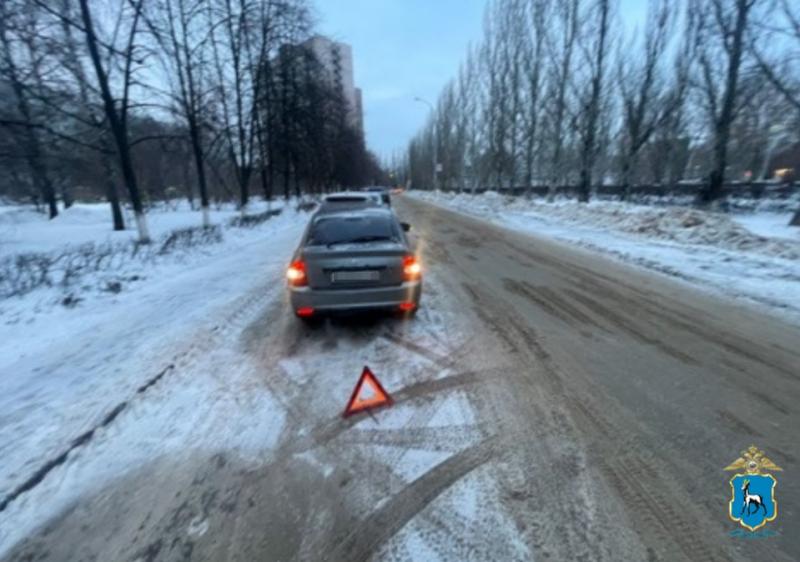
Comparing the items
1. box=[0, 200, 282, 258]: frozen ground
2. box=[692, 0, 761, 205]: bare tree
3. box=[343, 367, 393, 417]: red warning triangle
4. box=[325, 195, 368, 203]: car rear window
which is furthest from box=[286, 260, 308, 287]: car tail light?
box=[692, 0, 761, 205]: bare tree

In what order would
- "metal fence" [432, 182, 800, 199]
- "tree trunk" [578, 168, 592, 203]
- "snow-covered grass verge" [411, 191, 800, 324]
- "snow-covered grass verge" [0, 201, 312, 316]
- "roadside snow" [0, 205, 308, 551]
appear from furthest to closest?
1. "tree trunk" [578, 168, 592, 203]
2. "metal fence" [432, 182, 800, 199]
3. "snow-covered grass verge" [411, 191, 800, 324]
4. "snow-covered grass verge" [0, 201, 312, 316]
5. "roadside snow" [0, 205, 308, 551]

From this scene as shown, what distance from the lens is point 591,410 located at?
382 centimetres

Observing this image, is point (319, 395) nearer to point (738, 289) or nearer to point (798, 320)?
point (798, 320)

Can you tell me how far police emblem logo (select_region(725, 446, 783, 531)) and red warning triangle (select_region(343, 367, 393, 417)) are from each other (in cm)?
251

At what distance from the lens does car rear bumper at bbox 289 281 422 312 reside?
229 inches

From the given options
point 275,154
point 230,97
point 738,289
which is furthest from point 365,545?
point 275,154

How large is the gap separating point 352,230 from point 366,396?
3.00 metres

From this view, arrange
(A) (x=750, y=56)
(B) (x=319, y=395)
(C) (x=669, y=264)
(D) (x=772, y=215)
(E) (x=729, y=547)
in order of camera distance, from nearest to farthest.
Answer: (E) (x=729, y=547) < (B) (x=319, y=395) < (C) (x=669, y=264) < (A) (x=750, y=56) < (D) (x=772, y=215)

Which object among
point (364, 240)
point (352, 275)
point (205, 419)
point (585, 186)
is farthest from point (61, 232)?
point (585, 186)

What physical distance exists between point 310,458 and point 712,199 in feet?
81.6

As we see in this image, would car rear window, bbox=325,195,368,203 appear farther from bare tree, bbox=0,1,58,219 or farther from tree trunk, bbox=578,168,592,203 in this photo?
tree trunk, bbox=578,168,592,203

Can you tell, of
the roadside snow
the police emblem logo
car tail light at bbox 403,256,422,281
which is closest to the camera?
the police emblem logo

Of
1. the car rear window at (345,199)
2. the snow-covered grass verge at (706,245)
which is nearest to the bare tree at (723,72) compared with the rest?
the snow-covered grass verge at (706,245)

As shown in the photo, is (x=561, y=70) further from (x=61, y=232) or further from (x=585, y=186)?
(x=61, y=232)
